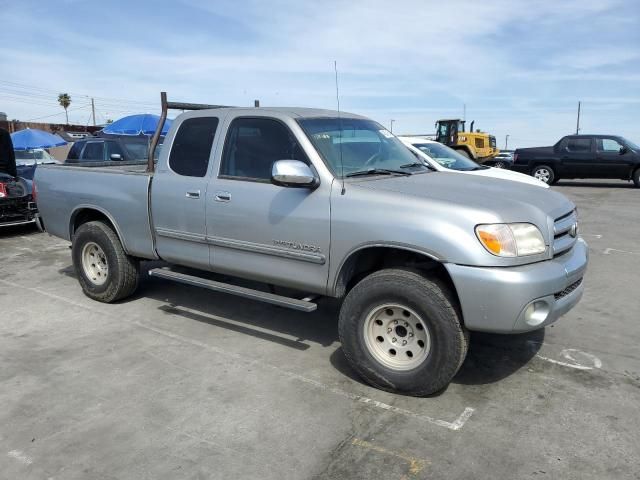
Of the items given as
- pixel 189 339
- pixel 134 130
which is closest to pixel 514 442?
pixel 189 339

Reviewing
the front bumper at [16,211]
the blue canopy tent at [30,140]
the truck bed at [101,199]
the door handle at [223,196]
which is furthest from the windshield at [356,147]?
the blue canopy tent at [30,140]

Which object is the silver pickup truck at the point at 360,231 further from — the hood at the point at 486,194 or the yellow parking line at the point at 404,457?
the yellow parking line at the point at 404,457

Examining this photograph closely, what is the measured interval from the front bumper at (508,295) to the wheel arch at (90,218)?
3594 mm

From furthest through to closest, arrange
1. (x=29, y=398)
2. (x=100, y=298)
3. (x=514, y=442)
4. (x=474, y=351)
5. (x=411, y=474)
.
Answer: (x=100, y=298)
(x=474, y=351)
(x=29, y=398)
(x=514, y=442)
(x=411, y=474)

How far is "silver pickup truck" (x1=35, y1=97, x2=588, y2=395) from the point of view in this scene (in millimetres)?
3438

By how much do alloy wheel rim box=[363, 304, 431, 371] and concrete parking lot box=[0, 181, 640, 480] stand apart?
0.27 metres

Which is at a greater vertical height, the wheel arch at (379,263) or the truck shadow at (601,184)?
the wheel arch at (379,263)

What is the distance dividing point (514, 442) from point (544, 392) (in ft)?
2.56

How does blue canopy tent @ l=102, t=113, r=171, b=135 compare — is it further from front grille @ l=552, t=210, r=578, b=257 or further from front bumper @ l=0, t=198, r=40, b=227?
front grille @ l=552, t=210, r=578, b=257

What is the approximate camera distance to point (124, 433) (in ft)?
10.9

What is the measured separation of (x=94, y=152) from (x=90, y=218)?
6387mm

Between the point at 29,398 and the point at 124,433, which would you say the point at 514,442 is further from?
the point at 29,398

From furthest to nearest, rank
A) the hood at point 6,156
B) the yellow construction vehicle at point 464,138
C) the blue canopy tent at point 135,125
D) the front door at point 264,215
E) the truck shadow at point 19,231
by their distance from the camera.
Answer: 1. the yellow construction vehicle at point 464,138
2. the blue canopy tent at point 135,125
3. the truck shadow at point 19,231
4. the hood at point 6,156
5. the front door at point 264,215

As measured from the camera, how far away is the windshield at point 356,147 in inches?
168
